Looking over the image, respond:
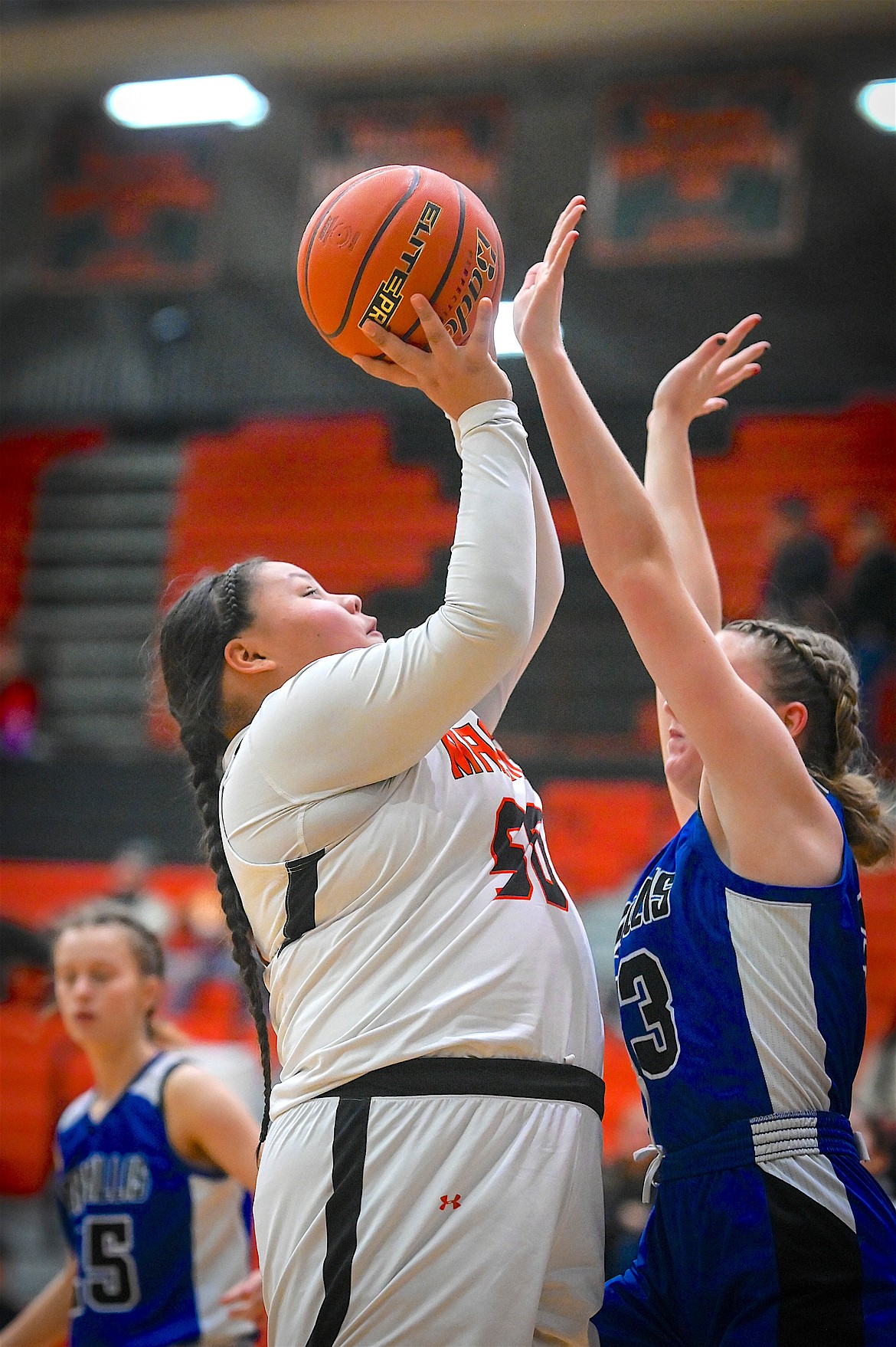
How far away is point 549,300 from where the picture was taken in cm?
221

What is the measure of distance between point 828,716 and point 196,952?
7.90 meters

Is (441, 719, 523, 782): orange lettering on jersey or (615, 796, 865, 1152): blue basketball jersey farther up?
(441, 719, 523, 782): orange lettering on jersey

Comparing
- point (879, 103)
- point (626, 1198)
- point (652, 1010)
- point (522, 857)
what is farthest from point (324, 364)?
point (652, 1010)

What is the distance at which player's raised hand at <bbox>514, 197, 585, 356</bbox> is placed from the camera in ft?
7.21

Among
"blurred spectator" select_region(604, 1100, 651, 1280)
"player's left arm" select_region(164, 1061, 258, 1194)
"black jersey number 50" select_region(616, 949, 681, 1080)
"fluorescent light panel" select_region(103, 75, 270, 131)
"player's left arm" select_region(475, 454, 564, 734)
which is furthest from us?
"fluorescent light panel" select_region(103, 75, 270, 131)

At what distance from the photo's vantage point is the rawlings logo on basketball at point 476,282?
7.64 ft

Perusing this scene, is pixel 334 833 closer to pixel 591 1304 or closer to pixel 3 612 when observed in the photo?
pixel 591 1304

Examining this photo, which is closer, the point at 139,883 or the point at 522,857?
the point at 522,857

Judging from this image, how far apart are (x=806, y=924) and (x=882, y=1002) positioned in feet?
22.3

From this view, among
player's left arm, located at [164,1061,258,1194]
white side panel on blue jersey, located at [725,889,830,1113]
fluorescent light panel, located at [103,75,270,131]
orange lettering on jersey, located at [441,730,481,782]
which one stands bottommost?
player's left arm, located at [164,1061,258,1194]

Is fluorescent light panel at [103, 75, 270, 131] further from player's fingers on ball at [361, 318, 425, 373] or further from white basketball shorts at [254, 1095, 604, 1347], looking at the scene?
white basketball shorts at [254, 1095, 604, 1347]

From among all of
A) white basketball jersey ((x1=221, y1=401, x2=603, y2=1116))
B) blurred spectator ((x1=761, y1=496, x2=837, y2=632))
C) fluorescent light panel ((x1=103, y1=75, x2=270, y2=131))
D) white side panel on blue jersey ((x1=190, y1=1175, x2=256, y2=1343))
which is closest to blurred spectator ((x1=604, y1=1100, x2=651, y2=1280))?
white basketball jersey ((x1=221, y1=401, x2=603, y2=1116))

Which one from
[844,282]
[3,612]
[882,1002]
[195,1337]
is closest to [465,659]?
[195,1337]

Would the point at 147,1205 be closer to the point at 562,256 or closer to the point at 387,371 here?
the point at 387,371
